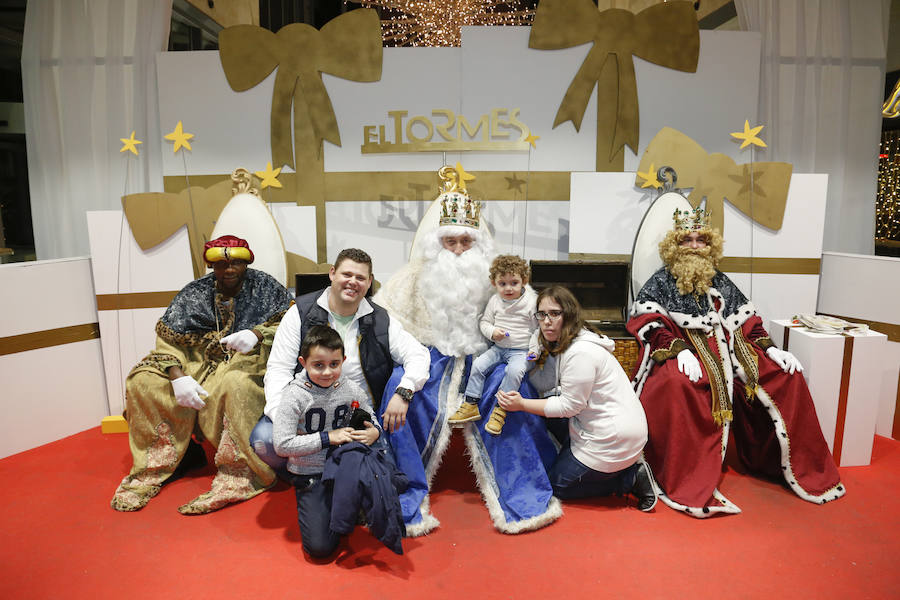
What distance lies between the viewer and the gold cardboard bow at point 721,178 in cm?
409

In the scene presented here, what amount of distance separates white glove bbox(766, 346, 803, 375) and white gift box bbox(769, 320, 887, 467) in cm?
18

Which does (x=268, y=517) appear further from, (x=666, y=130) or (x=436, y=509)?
(x=666, y=130)

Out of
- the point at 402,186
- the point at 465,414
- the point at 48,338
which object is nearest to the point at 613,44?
the point at 402,186

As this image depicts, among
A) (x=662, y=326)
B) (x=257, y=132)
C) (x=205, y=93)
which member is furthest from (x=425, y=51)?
(x=662, y=326)

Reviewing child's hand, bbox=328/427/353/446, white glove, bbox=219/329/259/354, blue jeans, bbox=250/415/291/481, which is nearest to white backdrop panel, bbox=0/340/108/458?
white glove, bbox=219/329/259/354

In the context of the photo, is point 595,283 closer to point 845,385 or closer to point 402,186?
point 845,385

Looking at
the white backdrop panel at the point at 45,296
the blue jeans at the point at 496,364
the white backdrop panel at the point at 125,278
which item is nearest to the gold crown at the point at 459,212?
the blue jeans at the point at 496,364

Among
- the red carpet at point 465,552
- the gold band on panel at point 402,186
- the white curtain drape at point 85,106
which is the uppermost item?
the white curtain drape at point 85,106

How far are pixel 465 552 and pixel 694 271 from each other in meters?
2.19

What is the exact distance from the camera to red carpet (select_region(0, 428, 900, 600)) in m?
2.31

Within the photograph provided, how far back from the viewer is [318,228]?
455 cm

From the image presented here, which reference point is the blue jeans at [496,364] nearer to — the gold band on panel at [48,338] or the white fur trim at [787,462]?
the white fur trim at [787,462]

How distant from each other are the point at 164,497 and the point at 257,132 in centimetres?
291

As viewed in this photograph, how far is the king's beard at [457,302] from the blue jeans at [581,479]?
0.79m
